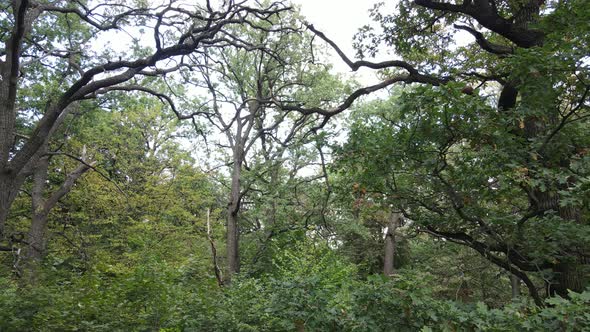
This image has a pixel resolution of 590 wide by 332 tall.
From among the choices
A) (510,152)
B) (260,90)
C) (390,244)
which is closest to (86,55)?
(260,90)

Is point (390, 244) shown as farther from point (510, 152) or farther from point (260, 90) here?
point (510, 152)

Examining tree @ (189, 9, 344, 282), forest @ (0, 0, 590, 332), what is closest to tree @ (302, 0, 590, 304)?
forest @ (0, 0, 590, 332)

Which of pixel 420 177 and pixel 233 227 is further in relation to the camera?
pixel 233 227

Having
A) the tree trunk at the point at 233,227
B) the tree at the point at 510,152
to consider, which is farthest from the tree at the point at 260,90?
the tree at the point at 510,152

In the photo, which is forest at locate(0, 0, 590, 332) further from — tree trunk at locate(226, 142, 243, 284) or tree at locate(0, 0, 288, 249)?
tree trunk at locate(226, 142, 243, 284)

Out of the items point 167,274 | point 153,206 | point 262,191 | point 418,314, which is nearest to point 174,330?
point 167,274

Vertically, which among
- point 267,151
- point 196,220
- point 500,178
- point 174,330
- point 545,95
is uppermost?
point 267,151

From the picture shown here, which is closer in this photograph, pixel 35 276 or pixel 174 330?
pixel 174 330

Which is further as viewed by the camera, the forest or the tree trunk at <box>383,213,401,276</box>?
the tree trunk at <box>383,213,401,276</box>

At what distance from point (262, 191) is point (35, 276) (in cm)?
871

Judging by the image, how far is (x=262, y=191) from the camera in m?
15.3

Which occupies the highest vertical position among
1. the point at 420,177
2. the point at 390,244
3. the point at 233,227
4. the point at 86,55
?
the point at 86,55

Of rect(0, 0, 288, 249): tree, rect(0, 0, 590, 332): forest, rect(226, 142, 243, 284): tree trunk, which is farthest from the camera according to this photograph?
rect(226, 142, 243, 284): tree trunk

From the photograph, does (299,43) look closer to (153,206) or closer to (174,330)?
(153,206)
